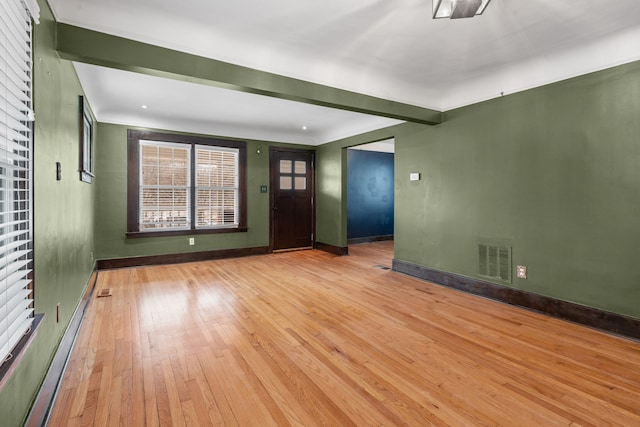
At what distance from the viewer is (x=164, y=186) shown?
5648mm

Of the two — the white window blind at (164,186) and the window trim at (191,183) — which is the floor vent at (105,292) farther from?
the white window blind at (164,186)

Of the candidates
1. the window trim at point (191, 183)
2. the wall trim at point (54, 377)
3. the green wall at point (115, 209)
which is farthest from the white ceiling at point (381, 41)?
the wall trim at point (54, 377)

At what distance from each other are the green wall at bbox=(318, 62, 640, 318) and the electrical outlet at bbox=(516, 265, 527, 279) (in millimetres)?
52

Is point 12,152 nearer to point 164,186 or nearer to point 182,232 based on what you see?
point 164,186

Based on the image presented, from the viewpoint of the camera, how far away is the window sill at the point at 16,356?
1.12 m

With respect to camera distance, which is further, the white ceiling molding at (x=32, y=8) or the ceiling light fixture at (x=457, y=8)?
the ceiling light fixture at (x=457, y=8)

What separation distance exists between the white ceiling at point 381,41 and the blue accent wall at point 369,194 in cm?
394

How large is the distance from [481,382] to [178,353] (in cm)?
219

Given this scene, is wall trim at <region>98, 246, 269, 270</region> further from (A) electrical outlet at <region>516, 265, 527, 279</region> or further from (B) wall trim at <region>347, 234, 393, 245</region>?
(A) electrical outlet at <region>516, 265, 527, 279</region>

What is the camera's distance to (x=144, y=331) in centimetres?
282

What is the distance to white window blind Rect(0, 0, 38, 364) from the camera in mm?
1199

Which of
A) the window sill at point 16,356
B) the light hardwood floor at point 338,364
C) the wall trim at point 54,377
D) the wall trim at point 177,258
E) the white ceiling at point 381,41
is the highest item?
the white ceiling at point 381,41

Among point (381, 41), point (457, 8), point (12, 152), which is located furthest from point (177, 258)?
point (457, 8)

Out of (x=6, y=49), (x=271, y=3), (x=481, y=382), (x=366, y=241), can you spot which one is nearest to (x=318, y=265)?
(x=366, y=241)
